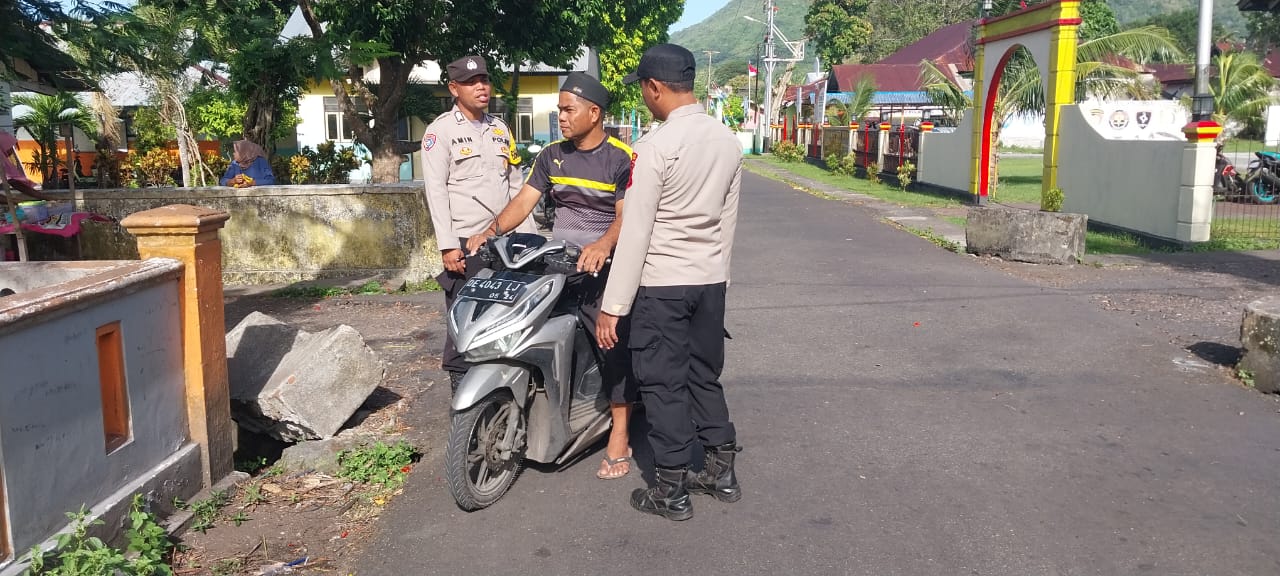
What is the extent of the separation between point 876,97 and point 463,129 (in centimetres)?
3944

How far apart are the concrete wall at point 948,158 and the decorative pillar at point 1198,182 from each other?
7662 millimetres

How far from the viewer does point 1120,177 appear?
13664 millimetres

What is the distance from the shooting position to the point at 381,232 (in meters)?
9.69

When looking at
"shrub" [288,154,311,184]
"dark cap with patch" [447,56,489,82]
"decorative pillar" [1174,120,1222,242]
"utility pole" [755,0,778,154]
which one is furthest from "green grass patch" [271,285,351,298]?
"utility pole" [755,0,778,154]

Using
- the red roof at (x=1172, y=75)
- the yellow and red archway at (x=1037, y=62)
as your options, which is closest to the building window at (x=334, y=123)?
the yellow and red archway at (x=1037, y=62)

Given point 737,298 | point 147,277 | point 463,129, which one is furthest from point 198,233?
point 737,298

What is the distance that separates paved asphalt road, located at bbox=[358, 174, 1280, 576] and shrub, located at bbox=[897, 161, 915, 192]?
622 inches

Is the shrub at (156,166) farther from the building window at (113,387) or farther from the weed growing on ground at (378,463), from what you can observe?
the building window at (113,387)

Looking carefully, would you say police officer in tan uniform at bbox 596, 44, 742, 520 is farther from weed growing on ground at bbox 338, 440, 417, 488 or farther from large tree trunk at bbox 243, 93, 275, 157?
large tree trunk at bbox 243, 93, 275, 157

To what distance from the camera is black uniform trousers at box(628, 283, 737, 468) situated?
12.7 feet

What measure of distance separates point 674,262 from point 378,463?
6.04 feet

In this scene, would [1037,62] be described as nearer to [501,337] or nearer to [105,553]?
[501,337]

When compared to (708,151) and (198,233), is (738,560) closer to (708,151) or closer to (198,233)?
(708,151)

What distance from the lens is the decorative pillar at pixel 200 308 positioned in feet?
14.0
